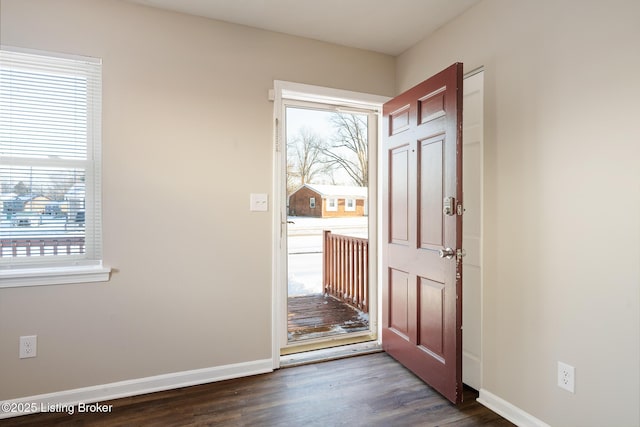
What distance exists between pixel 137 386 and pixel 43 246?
1.07 m

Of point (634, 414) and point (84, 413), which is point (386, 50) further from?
point (84, 413)

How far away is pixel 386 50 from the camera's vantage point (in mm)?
2891

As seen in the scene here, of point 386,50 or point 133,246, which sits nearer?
point 133,246

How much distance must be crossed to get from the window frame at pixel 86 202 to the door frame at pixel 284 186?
113cm

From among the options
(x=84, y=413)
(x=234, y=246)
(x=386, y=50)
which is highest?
(x=386, y=50)

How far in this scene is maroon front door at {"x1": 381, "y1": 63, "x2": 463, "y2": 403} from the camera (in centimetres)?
201

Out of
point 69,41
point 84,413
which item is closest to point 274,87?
point 69,41

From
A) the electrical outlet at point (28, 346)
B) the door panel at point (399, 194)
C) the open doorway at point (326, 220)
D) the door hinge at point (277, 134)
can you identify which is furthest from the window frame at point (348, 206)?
the electrical outlet at point (28, 346)

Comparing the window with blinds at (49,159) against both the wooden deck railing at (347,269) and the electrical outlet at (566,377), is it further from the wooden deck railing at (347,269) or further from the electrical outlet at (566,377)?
the electrical outlet at (566,377)

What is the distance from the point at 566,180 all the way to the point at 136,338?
2.69m

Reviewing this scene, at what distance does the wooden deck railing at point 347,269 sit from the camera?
12.1ft

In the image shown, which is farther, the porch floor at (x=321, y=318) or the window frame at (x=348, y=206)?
the window frame at (x=348, y=206)

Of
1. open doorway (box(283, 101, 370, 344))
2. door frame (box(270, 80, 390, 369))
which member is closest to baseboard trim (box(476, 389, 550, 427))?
door frame (box(270, 80, 390, 369))

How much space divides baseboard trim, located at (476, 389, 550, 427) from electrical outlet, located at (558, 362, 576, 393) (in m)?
0.26
